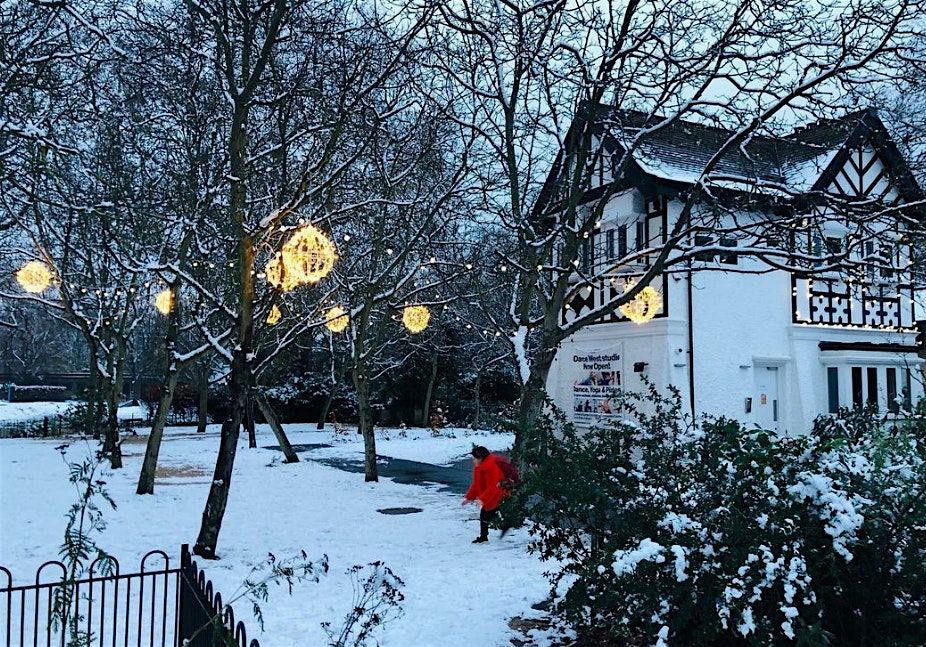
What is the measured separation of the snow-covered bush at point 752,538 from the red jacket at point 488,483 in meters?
4.14

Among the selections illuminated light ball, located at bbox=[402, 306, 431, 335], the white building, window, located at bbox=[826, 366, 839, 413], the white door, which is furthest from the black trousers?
window, located at bbox=[826, 366, 839, 413]

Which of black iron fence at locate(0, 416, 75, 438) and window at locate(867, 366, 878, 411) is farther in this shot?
black iron fence at locate(0, 416, 75, 438)

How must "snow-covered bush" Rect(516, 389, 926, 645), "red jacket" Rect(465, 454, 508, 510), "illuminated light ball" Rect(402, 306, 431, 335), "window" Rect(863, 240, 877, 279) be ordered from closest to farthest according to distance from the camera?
"snow-covered bush" Rect(516, 389, 926, 645), "red jacket" Rect(465, 454, 508, 510), "window" Rect(863, 240, 877, 279), "illuminated light ball" Rect(402, 306, 431, 335)

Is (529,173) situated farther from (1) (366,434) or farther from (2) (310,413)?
(2) (310,413)

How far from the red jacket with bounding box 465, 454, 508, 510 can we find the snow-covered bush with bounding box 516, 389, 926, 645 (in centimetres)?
414

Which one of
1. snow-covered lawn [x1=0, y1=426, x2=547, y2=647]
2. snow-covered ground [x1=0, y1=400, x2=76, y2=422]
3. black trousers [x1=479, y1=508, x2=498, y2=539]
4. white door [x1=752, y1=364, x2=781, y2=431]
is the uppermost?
white door [x1=752, y1=364, x2=781, y2=431]

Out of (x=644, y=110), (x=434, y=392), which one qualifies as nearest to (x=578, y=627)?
(x=644, y=110)

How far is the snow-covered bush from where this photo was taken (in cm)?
471

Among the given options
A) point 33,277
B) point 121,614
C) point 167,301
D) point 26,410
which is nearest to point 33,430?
point 33,277

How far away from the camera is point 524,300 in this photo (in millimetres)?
13719

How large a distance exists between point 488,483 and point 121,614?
16.0ft

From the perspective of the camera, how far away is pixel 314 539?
10359 mm

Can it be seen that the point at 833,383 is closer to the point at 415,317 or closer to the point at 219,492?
the point at 415,317

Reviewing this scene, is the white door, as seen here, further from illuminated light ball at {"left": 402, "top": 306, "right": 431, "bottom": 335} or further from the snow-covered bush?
the snow-covered bush
